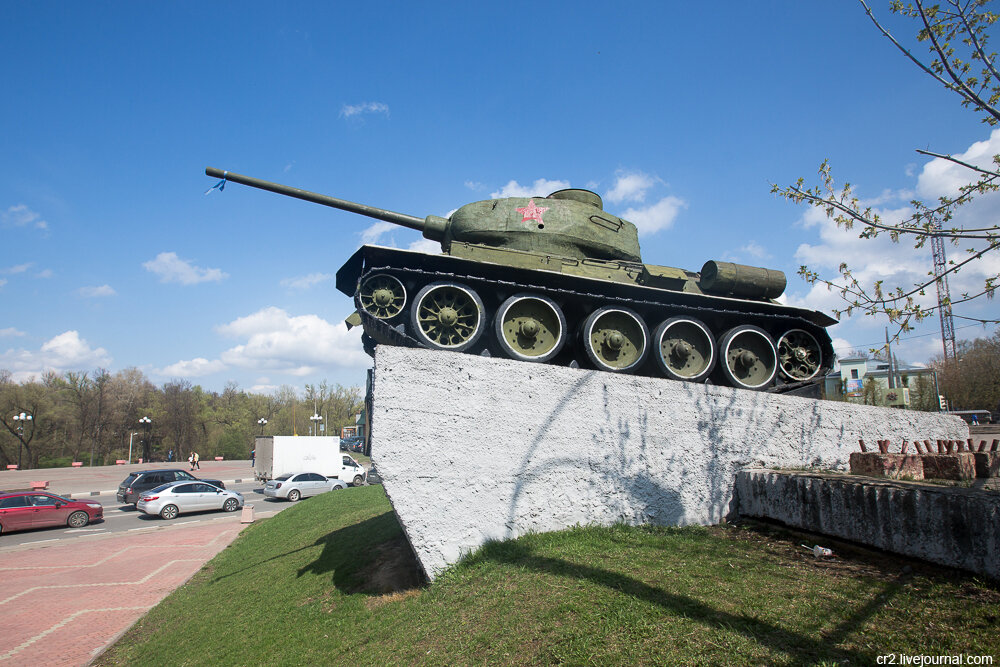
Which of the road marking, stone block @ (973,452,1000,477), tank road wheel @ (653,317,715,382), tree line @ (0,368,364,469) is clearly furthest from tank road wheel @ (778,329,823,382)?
tree line @ (0,368,364,469)

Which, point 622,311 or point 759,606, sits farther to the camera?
point 622,311

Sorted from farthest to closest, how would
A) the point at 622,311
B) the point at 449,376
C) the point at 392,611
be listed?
the point at 622,311 < the point at 449,376 < the point at 392,611

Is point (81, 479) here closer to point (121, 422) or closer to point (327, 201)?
point (121, 422)

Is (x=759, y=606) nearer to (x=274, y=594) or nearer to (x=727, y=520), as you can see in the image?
(x=727, y=520)

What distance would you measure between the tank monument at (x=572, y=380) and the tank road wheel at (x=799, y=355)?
2 cm

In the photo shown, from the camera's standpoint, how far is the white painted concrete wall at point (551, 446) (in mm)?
6016

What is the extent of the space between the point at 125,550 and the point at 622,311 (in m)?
14.9

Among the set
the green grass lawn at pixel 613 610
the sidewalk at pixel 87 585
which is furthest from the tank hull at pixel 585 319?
the sidewalk at pixel 87 585

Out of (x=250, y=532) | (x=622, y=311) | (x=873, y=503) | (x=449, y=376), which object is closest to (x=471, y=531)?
(x=449, y=376)

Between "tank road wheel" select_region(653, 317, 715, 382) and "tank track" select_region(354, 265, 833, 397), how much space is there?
24 centimetres

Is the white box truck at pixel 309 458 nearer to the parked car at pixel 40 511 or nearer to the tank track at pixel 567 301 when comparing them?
the parked car at pixel 40 511

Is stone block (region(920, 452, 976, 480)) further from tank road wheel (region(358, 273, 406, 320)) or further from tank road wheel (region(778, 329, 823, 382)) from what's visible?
tank road wheel (region(358, 273, 406, 320))

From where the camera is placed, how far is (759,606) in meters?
3.85

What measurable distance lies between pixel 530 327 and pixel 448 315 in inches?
50.3
